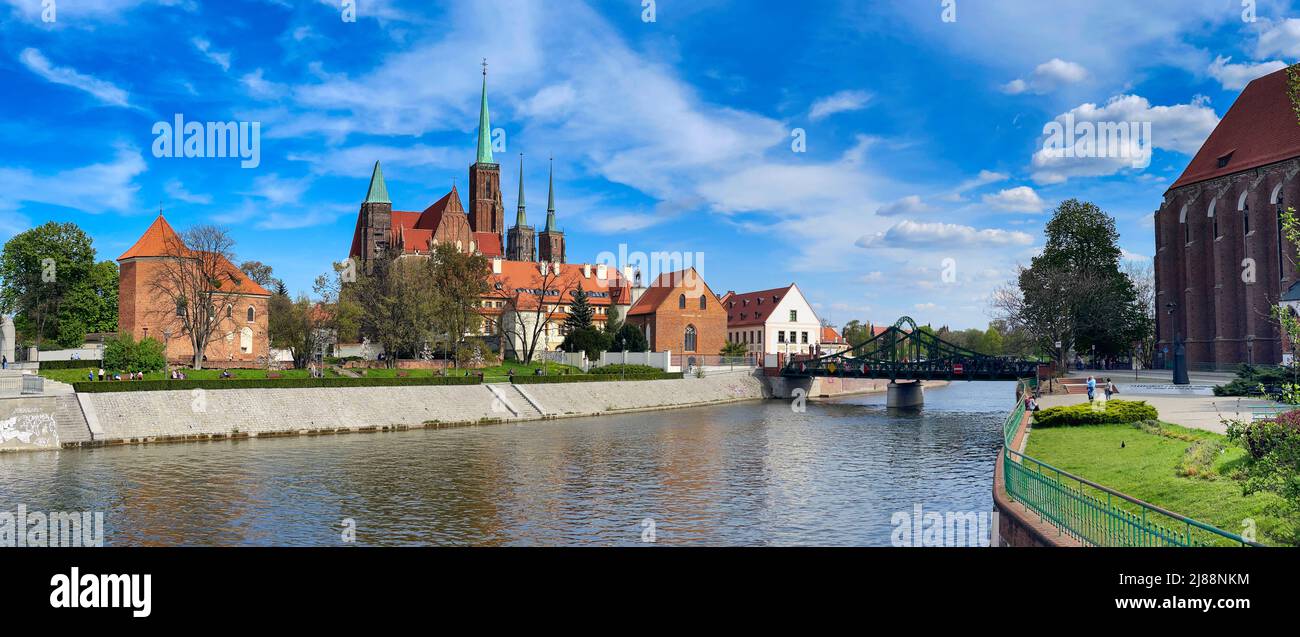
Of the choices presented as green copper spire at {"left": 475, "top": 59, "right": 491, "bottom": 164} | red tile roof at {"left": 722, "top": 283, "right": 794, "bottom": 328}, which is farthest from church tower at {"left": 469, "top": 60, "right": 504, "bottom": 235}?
red tile roof at {"left": 722, "top": 283, "right": 794, "bottom": 328}

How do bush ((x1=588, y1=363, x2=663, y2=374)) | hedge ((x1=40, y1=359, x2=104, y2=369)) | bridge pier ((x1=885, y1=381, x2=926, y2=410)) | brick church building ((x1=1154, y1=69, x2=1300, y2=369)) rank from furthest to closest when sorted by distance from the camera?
bush ((x1=588, y1=363, x2=663, y2=374))
bridge pier ((x1=885, y1=381, x2=926, y2=410))
brick church building ((x1=1154, y1=69, x2=1300, y2=369))
hedge ((x1=40, y1=359, x2=104, y2=369))

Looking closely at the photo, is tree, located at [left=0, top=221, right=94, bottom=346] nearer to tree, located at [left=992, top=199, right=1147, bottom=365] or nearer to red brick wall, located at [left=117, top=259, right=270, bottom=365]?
red brick wall, located at [left=117, top=259, right=270, bottom=365]

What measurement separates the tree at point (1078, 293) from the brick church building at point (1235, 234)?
667 cm

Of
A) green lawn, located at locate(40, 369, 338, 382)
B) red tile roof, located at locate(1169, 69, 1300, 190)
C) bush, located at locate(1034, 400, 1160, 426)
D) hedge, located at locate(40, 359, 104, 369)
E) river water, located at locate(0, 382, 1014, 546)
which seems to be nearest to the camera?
river water, located at locate(0, 382, 1014, 546)

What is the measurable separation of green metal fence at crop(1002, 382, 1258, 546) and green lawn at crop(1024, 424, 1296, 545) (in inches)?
29.0

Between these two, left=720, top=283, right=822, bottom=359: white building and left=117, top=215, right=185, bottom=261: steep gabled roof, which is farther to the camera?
left=720, top=283, right=822, bottom=359: white building

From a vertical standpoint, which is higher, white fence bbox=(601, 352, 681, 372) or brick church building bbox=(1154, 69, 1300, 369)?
brick church building bbox=(1154, 69, 1300, 369)

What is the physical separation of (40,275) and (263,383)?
143 feet

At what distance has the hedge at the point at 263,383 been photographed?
36.2 meters

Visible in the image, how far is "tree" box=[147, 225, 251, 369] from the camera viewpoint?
55250 millimetres

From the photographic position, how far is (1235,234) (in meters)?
55.5

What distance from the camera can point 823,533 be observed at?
1838cm
